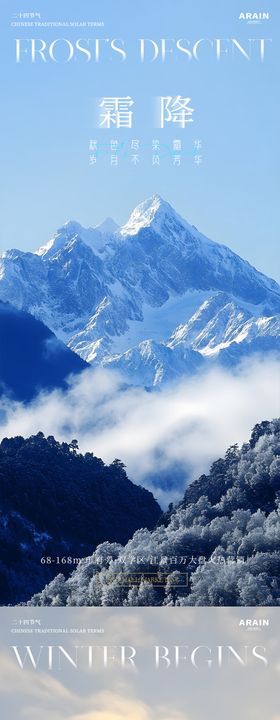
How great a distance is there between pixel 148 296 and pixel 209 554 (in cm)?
827

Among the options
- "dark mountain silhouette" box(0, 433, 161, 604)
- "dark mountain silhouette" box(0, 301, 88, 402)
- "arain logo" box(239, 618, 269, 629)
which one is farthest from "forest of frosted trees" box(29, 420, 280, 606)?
"dark mountain silhouette" box(0, 301, 88, 402)

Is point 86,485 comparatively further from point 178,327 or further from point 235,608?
point 235,608

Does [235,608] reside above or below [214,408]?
below

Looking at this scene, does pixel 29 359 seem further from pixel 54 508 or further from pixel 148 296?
pixel 148 296

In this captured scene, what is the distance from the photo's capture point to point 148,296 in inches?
1227

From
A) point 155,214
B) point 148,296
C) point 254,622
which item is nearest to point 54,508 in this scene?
point 148,296

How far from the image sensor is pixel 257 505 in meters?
25.7

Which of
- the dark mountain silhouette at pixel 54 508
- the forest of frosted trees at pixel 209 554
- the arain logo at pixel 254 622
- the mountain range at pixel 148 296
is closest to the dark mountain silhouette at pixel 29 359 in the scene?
the mountain range at pixel 148 296

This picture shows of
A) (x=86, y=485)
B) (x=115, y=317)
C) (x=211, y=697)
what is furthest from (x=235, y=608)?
(x=115, y=317)

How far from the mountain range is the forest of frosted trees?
3.86 metres

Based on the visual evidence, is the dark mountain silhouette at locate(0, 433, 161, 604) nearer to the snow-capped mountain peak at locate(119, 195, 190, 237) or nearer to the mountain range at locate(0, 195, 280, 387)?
the mountain range at locate(0, 195, 280, 387)

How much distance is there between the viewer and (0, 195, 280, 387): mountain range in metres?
30.0

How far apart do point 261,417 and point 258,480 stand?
2451mm

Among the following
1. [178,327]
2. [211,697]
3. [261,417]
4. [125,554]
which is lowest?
Answer: [211,697]
